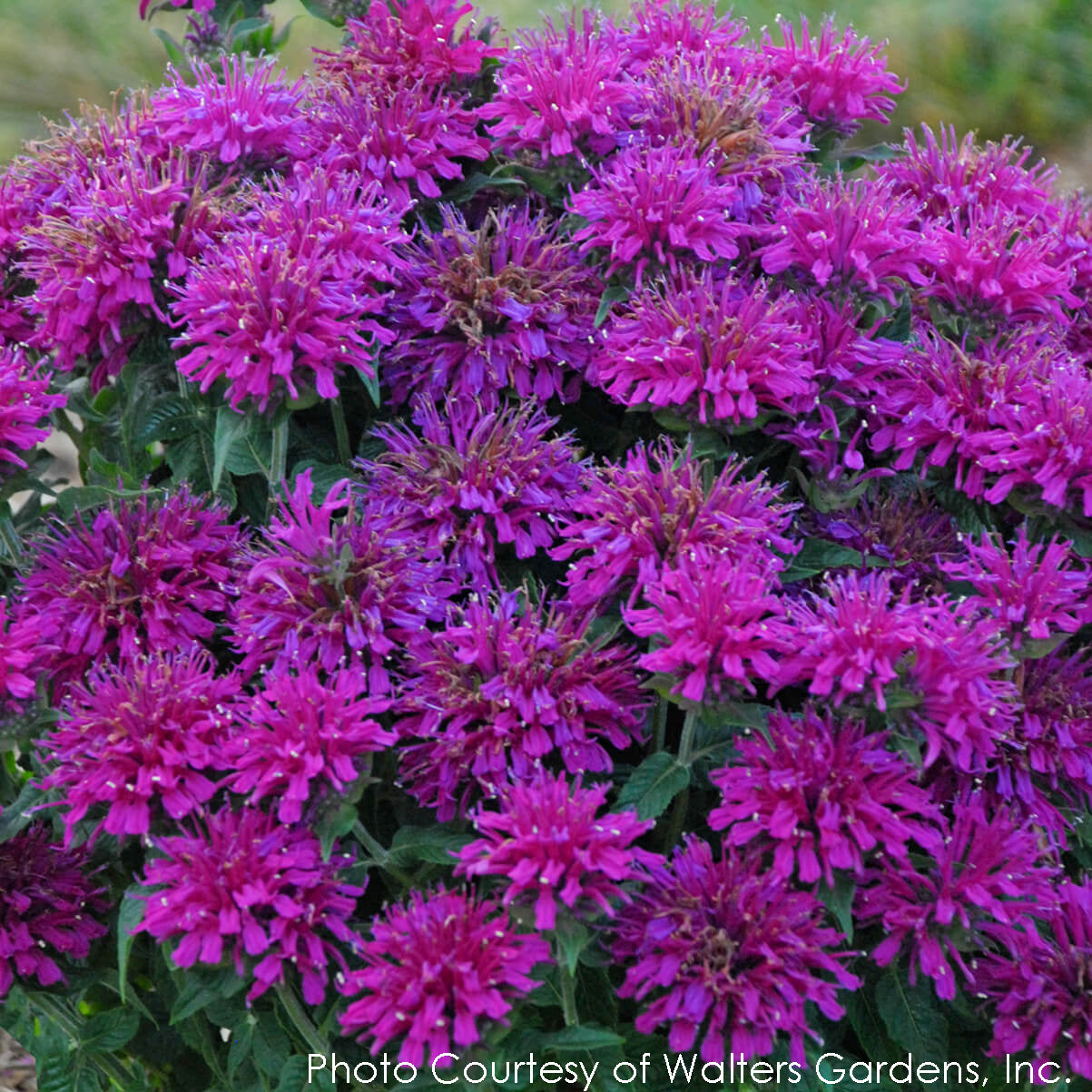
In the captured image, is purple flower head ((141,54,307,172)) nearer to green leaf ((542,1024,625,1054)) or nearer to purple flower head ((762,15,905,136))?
purple flower head ((762,15,905,136))

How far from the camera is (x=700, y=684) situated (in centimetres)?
131

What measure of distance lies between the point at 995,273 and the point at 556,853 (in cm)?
92

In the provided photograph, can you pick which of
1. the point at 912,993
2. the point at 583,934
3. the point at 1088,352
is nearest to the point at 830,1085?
the point at 912,993

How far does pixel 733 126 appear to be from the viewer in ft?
5.53

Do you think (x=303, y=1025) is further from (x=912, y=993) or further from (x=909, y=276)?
(x=909, y=276)

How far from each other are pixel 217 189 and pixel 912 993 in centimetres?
124

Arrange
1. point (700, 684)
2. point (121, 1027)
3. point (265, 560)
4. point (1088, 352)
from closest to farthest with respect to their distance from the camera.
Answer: point (700, 684), point (265, 560), point (121, 1027), point (1088, 352)

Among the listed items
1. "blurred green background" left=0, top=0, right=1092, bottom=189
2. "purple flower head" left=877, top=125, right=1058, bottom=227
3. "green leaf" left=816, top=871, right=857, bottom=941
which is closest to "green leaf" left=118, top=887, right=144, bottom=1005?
"green leaf" left=816, top=871, right=857, bottom=941

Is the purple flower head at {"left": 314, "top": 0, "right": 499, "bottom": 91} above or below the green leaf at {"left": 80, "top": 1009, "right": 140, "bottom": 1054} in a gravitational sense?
above

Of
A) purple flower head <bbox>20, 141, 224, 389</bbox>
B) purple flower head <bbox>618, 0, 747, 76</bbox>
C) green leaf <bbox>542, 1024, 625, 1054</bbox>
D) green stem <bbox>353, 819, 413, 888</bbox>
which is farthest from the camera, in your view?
purple flower head <bbox>618, 0, 747, 76</bbox>

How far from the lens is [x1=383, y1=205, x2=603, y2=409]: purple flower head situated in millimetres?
1635

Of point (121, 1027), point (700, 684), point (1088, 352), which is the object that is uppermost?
point (1088, 352)

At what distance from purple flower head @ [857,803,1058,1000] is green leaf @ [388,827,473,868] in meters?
0.44

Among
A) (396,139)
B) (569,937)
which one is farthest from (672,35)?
(569,937)
